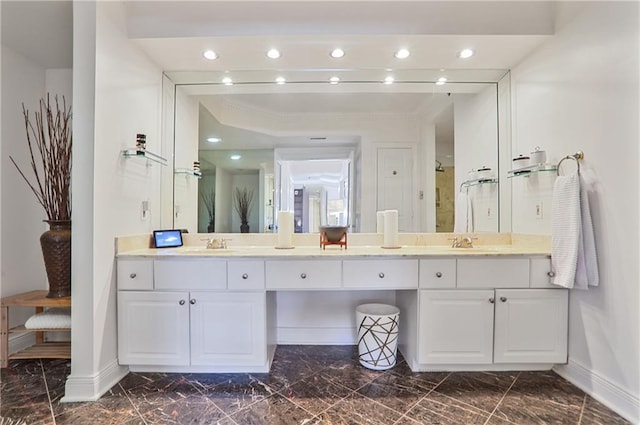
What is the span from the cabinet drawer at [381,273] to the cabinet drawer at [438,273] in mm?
57

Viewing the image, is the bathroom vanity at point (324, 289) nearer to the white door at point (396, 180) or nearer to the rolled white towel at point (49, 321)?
the rolled white towel at point (49, 321)

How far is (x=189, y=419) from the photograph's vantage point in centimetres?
155

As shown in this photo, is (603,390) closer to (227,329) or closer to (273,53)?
(227,329)

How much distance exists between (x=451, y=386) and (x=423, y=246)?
1.00m

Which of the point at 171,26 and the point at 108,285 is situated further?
the point at 171,26

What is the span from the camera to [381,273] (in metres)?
1.95

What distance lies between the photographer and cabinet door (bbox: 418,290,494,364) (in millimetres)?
1945

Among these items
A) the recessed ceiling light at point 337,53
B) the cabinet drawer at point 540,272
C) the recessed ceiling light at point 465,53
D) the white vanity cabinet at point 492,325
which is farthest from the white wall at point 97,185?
the cabinet drawer at point 540,272

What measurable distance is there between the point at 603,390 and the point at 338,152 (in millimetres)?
2268

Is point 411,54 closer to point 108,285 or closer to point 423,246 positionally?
point 423,246

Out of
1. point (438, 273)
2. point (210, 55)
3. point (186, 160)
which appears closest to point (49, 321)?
point (186, 160)

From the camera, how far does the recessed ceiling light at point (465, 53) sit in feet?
7.04

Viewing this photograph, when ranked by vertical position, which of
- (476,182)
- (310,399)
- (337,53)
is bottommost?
(310,399)

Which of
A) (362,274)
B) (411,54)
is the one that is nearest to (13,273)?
(362,274)
